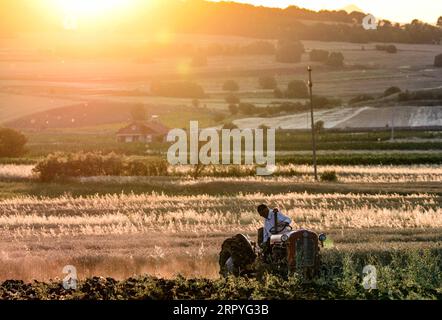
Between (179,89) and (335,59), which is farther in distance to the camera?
(335,59)

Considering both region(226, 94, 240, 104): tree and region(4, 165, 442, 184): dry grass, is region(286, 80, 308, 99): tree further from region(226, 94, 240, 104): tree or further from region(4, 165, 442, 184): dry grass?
region(4, 165, 442, 184): dry grass

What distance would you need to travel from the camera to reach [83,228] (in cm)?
3497

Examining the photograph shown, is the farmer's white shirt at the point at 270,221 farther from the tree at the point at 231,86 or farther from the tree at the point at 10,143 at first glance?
the tree at the point at 231,86

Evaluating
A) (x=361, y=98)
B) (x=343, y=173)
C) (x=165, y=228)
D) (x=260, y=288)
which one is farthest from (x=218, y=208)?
(x=361, y=98)

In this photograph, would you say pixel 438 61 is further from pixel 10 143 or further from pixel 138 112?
pixel 10 143

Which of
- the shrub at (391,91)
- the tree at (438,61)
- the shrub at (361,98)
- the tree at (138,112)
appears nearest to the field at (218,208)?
the tree at (138,112)

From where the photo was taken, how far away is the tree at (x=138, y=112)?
500ft

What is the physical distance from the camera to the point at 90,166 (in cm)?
A: 7012

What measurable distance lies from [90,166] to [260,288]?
49906 mm

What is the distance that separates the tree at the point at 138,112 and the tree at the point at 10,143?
55.7 metres

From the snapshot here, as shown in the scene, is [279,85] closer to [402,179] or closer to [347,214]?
[402,179]

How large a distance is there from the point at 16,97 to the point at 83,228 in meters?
129

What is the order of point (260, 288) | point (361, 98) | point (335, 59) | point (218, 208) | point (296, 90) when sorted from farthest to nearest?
point (335, 59) < point (296, 90) < point (361, 98) < point (218, 208) < point (260, 288)

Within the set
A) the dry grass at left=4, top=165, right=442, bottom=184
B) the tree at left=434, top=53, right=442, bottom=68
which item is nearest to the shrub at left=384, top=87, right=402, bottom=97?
the tree at left=434, top=53, right=442, bottom=68
